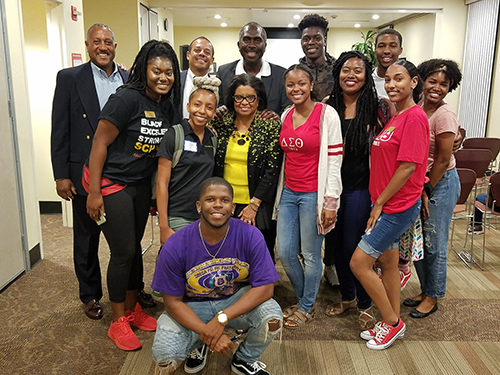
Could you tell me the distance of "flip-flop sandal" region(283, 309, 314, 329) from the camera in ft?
8.47

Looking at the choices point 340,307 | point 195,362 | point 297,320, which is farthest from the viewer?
point 340,307

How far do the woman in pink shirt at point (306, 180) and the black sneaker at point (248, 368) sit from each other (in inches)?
20.5

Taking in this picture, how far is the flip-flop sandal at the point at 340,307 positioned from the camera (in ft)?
8.99

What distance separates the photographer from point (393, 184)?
83.1 inches

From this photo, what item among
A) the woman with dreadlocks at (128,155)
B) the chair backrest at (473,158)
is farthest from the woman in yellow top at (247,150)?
the chair backrest at (473,158)

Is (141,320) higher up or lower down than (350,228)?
lower down

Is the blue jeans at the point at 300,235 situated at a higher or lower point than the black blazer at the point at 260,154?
lower

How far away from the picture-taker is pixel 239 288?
2.09m

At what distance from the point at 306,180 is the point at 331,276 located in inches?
43.2

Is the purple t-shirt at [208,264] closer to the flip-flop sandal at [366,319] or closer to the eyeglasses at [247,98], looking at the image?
the eyeglasses at [247,98]

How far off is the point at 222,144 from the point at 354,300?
4.45 feet

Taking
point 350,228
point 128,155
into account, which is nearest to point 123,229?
point 128,155

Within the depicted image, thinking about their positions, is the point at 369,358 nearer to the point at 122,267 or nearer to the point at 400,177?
the point at 400,177

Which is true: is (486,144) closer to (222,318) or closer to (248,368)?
(248,368)
